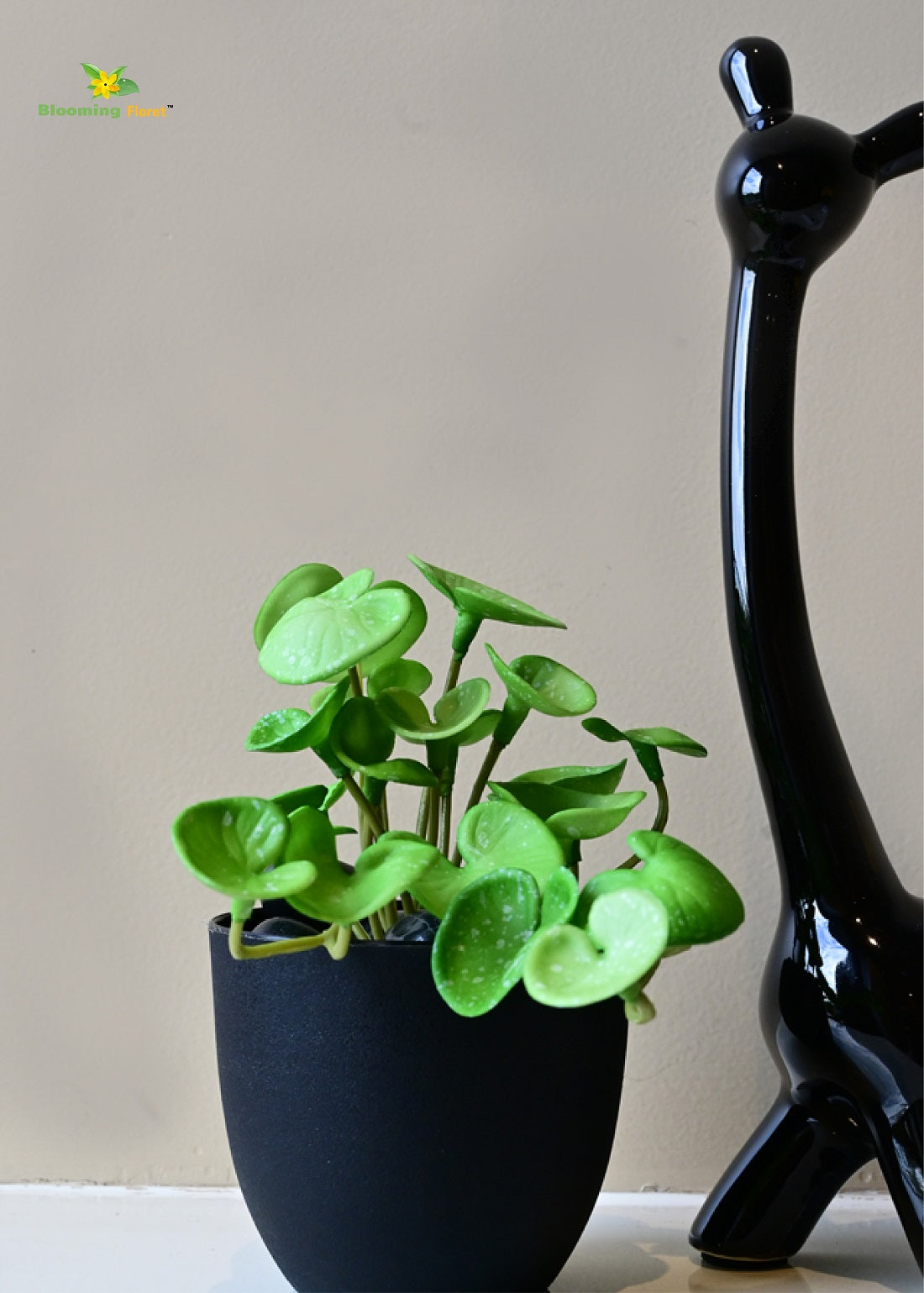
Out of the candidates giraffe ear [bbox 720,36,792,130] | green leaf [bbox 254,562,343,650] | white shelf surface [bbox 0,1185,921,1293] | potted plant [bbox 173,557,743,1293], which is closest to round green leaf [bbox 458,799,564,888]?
potted plant [bbox 173,557,743,1293]

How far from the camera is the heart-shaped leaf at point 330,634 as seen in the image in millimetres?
436

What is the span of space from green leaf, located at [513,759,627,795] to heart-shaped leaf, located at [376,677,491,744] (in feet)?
0.16

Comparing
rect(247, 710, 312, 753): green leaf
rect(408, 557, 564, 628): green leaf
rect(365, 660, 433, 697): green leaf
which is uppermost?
rect(408, 557, 564, 628): green leaf

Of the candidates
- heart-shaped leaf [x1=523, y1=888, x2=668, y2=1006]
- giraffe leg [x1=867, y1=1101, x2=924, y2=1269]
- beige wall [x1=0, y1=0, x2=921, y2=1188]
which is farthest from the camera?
beige wall [x1=0, y1=0, x2=921, y2=1188]

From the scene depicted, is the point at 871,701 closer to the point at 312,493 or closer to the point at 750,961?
the point at 750,961

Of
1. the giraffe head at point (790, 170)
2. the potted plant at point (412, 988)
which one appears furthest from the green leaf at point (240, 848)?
the giraffe head at point (790, 170)

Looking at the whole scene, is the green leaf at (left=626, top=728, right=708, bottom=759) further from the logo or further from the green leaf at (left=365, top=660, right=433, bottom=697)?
the logo

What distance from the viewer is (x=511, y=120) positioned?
780 mm

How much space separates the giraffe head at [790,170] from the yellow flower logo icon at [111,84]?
0.42 metres

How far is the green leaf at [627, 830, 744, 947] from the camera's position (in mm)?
407

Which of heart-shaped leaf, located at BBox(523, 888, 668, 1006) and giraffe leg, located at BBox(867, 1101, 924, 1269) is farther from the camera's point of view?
giraffe leg, located at BBox(867, 1101, 924, 1269)

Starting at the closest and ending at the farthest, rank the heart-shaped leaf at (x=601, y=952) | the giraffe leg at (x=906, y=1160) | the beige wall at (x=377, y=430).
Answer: the heart-shaped leaf at (x=601, y=952) < the giraffe leg at (x=906, y=1160) < the beige wall at (x=377, y=430)

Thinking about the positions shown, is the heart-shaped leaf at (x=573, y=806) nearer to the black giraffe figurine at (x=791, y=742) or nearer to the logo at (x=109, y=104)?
the black giraffe figurine at (x=791, y=742)

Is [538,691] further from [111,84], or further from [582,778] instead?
[111,84]
